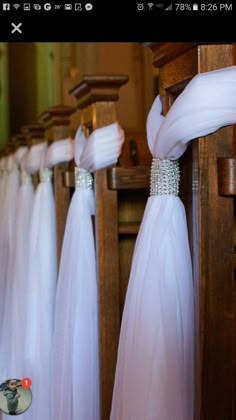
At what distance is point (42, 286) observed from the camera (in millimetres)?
1572

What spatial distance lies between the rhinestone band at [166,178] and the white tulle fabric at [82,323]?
381mm

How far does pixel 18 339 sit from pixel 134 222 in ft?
1.34

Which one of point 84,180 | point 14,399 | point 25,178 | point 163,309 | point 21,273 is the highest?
point 25,178

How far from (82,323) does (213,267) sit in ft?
1.91

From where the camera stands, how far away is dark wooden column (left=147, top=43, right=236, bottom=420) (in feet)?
2.60

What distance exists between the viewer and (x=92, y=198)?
55.3 inches

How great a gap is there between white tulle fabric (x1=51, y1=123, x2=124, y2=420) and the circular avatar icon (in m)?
0.39

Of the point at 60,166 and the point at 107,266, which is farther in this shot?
the point at 60,166

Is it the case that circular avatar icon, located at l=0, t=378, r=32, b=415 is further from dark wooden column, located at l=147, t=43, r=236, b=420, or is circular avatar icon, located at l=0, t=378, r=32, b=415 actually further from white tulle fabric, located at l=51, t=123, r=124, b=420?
white tulle fabric, located at l=51, t=123, r=124, b=420

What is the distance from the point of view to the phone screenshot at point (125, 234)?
2.35 feet

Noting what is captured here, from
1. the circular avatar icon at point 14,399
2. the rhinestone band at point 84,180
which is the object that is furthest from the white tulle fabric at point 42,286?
the circular avatar icon at point 14,399

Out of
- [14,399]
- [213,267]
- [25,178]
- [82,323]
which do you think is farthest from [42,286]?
[213,267]
